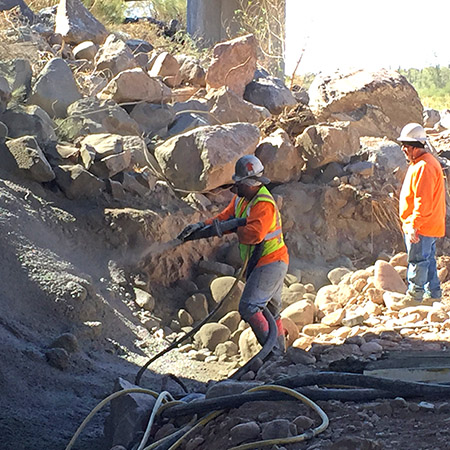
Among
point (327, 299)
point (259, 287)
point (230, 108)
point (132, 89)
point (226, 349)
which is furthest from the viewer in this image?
point (230, 108)

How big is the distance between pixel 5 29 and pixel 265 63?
5746 mm

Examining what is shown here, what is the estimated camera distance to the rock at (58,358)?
226 inches

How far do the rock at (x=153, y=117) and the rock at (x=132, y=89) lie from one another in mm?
133

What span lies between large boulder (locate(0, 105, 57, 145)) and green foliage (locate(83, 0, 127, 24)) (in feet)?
25.4

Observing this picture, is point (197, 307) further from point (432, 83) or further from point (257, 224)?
point (432, 83)

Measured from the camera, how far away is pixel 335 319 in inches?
288

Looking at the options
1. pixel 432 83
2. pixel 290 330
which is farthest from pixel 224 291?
pixel 432 83

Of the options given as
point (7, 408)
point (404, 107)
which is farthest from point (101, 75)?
point (7, 408)

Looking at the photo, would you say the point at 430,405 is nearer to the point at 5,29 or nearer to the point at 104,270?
the point at 104,270

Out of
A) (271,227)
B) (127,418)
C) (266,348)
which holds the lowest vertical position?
(266,348)

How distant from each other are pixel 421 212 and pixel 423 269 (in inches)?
22.7

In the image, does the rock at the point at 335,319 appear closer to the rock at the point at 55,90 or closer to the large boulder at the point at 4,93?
the rock at the point at 55,90

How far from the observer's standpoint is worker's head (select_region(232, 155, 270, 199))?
6.12m

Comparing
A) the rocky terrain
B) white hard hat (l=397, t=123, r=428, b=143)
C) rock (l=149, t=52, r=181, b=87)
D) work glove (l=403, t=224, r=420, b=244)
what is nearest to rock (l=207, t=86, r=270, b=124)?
the rocky terrain
